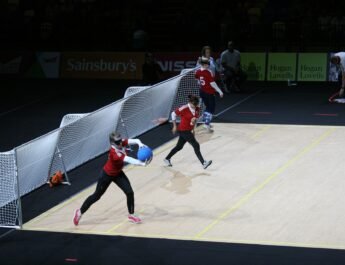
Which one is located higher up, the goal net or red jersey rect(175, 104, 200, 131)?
red jersey rect(175, 104, 200, 131)

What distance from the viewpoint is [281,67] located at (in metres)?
33.0

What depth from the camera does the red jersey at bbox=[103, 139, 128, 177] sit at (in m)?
17.3

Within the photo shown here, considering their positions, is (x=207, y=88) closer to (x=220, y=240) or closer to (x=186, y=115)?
(x=186, y=115)

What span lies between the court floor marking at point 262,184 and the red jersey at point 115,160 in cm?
203

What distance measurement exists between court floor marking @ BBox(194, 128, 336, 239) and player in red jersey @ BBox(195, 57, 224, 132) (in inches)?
114

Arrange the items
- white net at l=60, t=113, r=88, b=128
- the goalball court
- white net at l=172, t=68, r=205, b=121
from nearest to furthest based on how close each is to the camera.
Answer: the goalball court → white net at l=60, t=113, r=88, b=128 → white net at l=172, t=68, r=205, b=121

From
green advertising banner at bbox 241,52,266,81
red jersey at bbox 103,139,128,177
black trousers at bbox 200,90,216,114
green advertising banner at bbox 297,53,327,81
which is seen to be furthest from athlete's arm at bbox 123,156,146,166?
green advertising banner at bbox 297,53,327,81

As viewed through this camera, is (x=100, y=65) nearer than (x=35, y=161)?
No

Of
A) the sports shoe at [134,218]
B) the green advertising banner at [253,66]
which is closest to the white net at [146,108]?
the sports shoe at [134,218]

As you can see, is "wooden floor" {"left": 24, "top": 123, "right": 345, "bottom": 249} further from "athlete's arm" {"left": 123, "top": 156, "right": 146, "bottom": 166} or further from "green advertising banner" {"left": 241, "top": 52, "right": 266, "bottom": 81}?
"green advertising banner" {"left": 241, "top": 52, "right": 266, "bottom": 81}

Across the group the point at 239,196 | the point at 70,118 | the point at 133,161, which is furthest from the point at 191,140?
the point at 133,161

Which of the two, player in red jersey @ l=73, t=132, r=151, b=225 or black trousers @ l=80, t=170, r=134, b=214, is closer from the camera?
player in red jersey @ l=73, t=132, r=151, b=225

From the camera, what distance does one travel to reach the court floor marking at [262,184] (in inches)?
710

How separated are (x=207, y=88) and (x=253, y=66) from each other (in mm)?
8612
